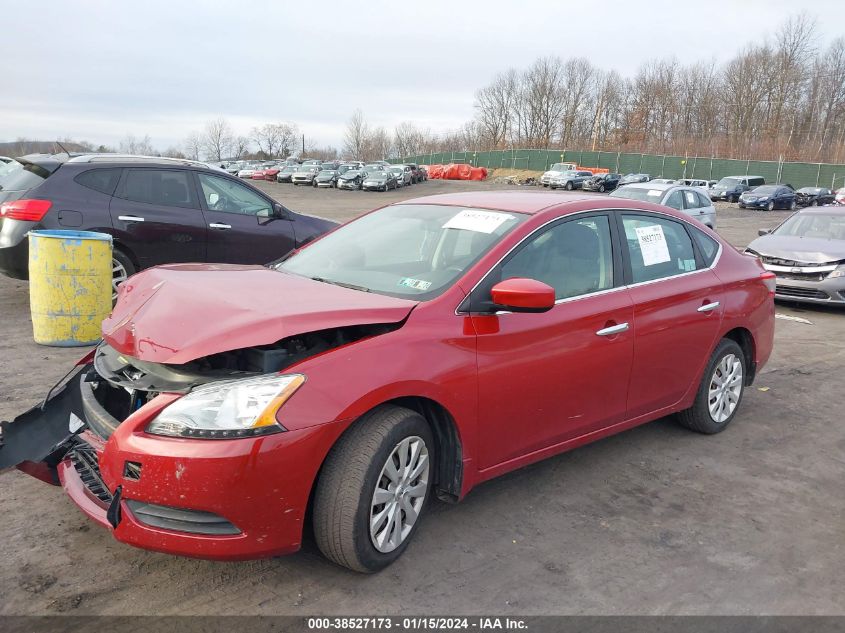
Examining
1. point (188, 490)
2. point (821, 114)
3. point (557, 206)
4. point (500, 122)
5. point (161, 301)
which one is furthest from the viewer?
point (500, 122)

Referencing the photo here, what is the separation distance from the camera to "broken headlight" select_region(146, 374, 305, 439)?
2633 mm

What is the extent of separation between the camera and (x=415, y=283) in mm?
3537

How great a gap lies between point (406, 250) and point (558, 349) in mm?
1021

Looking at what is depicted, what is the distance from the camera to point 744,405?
5.79m

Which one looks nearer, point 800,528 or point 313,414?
point 313,414

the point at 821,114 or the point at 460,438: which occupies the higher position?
the point at 821,114

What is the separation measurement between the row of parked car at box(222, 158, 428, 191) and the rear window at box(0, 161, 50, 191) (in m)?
38.4

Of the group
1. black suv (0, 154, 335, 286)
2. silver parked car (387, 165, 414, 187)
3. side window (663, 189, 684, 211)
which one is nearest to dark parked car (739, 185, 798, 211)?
silver parked car (387, 165, 414, 187)

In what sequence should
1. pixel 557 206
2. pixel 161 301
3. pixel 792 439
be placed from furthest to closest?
pixel 792 439 < pixel 557 206 < pixel 161 301

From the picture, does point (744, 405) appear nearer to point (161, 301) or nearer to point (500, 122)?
point (161, 301)

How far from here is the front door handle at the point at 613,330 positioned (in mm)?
3893

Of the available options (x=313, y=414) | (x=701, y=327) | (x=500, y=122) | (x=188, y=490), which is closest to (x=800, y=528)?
(x=701, y=327)

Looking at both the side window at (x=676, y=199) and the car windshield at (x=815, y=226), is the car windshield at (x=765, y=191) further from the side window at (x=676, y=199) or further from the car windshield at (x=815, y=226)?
the car windshield at (x=815, y=226)

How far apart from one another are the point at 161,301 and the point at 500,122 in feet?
351
